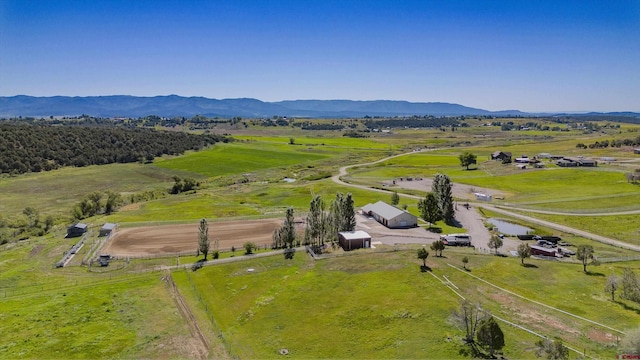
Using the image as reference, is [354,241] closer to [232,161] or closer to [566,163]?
[566,163]

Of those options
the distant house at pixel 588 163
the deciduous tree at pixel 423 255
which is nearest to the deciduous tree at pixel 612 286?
the deciduous tree at pixel 423 255

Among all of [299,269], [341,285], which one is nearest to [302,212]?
[299,269]

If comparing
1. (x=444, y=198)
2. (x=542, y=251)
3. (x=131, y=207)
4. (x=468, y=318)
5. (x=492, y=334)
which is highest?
(x=444, y=198)

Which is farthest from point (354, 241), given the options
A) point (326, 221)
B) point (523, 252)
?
point (523, 252)

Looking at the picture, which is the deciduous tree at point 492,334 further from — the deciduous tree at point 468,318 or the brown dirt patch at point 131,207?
the brown dirt patch at point 131,207

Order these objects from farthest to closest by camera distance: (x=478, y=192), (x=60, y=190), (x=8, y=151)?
(x=8, y=151) → (x=60, y=190) → (x=478, y=192)

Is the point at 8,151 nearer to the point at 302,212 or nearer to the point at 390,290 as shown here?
the point at 302,212
